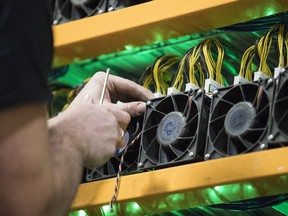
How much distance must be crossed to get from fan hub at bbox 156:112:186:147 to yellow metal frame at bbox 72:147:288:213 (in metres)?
0.07

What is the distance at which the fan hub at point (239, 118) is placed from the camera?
1.70 meters

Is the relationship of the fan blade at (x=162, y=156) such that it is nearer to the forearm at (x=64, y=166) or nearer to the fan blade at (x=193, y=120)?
the fan blade at (x=193, y=120)

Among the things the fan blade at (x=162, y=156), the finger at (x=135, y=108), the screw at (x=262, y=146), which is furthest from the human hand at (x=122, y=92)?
the screw at (x=262, y=146)

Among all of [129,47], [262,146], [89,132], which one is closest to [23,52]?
[89,132]

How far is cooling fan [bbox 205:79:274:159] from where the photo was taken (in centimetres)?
169

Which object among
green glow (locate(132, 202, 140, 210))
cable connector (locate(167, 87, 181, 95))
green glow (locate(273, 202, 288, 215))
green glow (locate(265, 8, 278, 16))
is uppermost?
green glow (locate(265, 8, 278, 16))

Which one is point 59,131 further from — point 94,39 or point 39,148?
point 94,39

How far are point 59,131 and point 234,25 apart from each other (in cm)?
88

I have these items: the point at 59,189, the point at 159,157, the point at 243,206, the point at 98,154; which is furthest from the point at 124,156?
the point at 59,189

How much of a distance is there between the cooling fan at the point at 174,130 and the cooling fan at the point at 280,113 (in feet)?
0.60

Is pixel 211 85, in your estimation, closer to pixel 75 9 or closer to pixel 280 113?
pixel 280 113

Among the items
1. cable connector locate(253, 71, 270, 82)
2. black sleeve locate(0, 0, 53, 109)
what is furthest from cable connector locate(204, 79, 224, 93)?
black sleeve locate(0, 0, 53, 109)

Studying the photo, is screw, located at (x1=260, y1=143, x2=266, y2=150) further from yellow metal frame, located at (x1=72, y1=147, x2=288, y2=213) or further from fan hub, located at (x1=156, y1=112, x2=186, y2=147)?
fan hub, located at (x1=156, y1=112, x2=186, y2=147)

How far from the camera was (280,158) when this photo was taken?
1.62 metres
